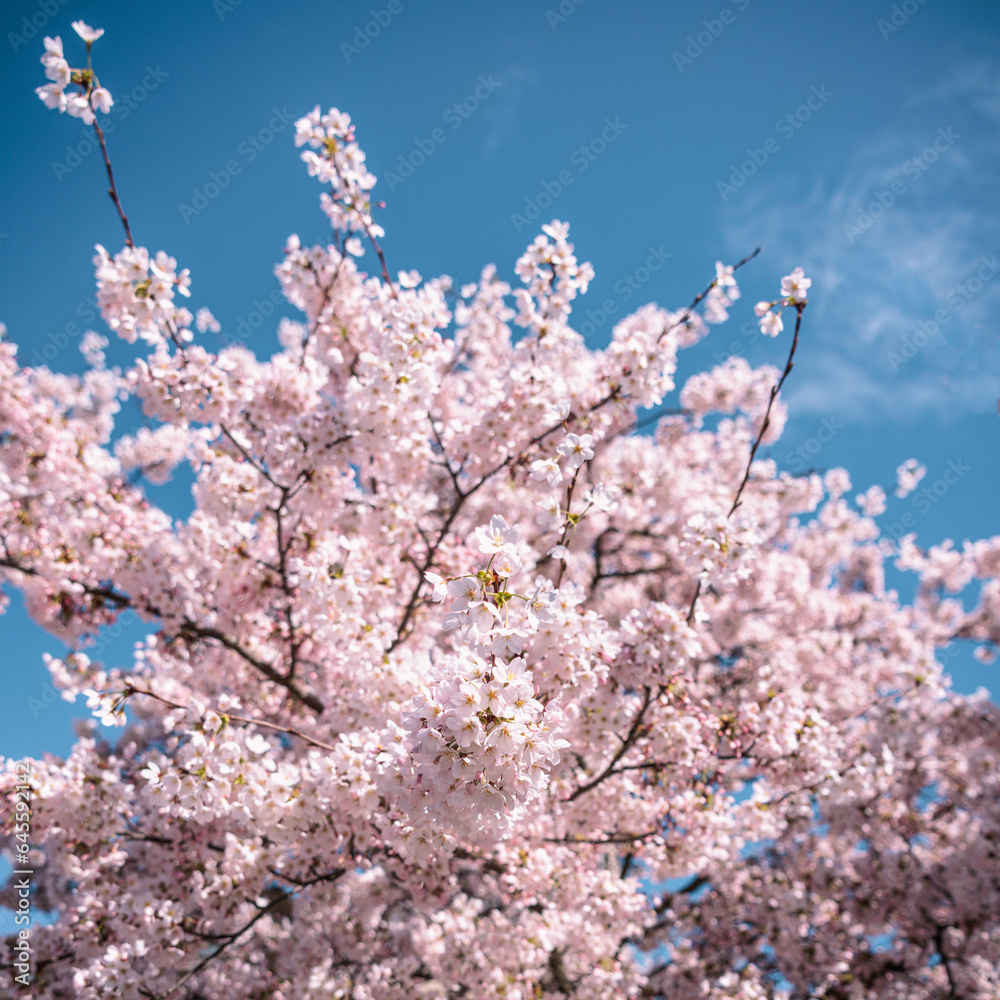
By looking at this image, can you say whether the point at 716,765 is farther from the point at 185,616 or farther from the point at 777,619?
the point at 777,619

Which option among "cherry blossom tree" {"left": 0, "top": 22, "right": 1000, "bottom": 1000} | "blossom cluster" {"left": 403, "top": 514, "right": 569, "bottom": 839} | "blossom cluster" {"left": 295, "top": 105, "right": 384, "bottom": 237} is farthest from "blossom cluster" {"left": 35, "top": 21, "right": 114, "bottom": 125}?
"blossom cluster" {"left": 403, "top": 514, "right": 569, "bottom": 839}

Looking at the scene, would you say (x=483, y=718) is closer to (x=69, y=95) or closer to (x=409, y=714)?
(x=409, y=714)

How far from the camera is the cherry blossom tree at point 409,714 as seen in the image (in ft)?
10.3

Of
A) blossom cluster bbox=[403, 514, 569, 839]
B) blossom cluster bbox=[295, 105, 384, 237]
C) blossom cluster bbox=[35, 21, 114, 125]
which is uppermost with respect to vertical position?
blossom cluster bbox=[295, 105, 384, 237]

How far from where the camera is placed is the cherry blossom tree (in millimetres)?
3129

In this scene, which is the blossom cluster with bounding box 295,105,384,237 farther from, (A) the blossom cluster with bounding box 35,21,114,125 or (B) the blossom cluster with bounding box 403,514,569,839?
(B) the blossom cluster with bounding box 403,514,569,839

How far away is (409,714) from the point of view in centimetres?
215

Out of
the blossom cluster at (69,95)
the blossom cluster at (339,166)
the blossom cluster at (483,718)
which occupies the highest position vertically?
the blossom cluster at (339,166)

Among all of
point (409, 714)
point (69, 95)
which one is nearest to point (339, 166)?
point (69, 95)

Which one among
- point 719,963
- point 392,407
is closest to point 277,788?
point 392,407

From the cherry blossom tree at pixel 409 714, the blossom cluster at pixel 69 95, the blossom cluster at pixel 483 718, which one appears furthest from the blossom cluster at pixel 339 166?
the blossom cluster at pixel 483 718

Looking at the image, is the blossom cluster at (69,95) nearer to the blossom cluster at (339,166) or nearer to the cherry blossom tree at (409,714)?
the cherry blossom tree at (409,714)

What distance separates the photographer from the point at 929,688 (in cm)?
547

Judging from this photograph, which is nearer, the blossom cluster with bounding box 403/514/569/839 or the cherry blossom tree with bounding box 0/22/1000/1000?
the blossom cluster with bounding box 403/514/569/839
